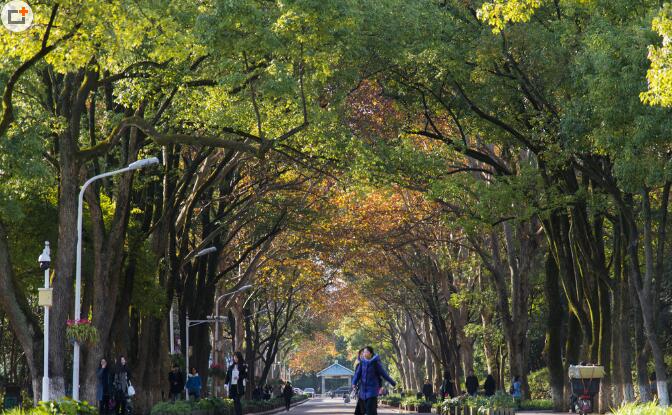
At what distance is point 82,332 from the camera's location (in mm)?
21781

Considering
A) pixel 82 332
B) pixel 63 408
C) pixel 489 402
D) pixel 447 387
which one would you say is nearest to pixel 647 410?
pixel 63 408

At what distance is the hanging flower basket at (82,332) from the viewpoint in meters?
21.8

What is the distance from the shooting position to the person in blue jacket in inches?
689

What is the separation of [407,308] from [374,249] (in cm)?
1194

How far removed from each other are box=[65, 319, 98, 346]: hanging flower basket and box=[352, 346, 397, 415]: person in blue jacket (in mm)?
7004

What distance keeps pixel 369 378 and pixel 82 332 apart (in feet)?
24.1

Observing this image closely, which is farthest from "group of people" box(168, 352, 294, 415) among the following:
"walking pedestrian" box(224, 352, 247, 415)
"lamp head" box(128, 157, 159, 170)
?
"lamp head" box(128, 157, 159, 170)

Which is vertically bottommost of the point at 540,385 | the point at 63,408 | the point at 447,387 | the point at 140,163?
the point at 540,385

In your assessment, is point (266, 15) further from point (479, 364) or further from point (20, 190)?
point (479, 364)

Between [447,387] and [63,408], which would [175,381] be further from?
[63,408]

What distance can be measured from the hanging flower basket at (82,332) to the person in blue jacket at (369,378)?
7004 mm

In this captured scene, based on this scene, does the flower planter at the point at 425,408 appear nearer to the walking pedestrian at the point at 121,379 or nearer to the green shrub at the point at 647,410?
the walking pedestrian at the point at 121,379

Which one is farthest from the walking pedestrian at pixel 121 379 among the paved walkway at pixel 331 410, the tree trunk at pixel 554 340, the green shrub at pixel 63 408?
the paved walkway at pixel 331 410

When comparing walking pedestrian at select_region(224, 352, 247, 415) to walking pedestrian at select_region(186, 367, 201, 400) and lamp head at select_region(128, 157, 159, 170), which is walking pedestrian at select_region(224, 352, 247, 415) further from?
walking pedestrian at select_region(186, 367, 201, 400)
